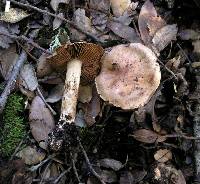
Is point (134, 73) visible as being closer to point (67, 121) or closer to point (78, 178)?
point (67, 121)

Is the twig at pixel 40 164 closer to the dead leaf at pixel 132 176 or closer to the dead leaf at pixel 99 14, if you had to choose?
the dead leaf at pixel 132 176

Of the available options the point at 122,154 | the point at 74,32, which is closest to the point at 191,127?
the point at 122,154

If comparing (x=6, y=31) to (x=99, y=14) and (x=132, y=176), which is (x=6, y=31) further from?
(x=132, y=176)

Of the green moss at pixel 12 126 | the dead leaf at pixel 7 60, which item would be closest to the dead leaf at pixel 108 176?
the green moss at pixel 12 126

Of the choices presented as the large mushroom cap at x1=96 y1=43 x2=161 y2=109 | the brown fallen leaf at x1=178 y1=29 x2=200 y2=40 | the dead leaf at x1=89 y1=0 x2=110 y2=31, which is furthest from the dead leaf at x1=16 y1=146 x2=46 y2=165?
the brown fallen leaf at x1=178 y1=29 x2=200 y2=40

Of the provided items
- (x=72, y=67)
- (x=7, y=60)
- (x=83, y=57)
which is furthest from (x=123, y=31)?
(x=7, y=60)

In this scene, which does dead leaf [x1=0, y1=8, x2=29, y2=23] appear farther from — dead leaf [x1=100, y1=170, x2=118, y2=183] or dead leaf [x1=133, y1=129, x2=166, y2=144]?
dead leaf [x1=100, y1=170, x2=118, y2=183]
